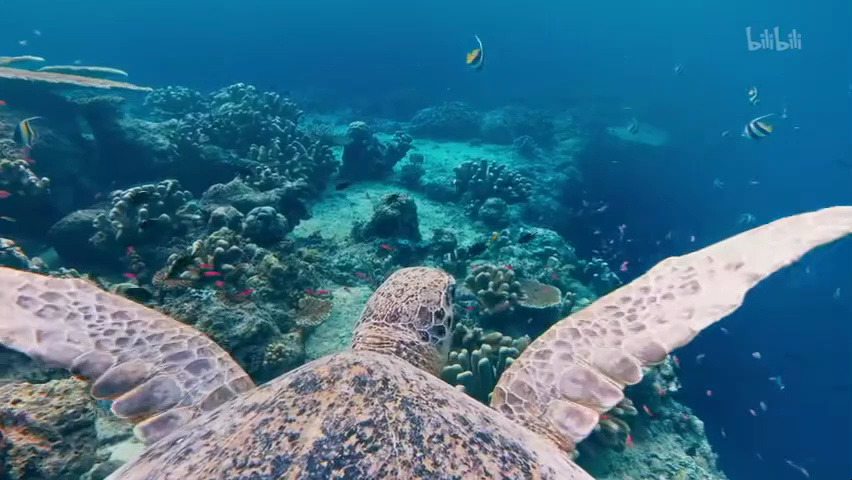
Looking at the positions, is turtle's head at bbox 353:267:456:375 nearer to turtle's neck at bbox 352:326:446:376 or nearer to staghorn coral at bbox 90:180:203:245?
turtle's neck at bbox 352:326:446:376

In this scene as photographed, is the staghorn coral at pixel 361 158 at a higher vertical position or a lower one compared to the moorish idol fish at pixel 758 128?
higher

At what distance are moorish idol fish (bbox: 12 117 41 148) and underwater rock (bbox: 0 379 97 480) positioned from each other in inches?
215

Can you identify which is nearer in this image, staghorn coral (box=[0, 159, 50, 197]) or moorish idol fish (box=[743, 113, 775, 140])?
staghorn coral (box=[0, 159, 50, 197])

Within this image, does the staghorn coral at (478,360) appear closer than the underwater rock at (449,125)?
Yes

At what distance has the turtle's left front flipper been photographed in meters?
2.36

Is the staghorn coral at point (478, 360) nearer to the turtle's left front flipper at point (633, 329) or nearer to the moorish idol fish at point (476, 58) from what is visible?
the turtle's left front flipper at point (633, 329)

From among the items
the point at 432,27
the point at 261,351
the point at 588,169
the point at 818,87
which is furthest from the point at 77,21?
the point at 818,87

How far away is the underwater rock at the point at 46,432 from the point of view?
2467mm

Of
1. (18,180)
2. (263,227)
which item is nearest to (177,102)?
(18,180)

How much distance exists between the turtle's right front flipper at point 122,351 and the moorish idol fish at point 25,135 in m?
5.50

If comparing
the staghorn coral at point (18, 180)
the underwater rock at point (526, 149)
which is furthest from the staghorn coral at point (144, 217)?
the underwater rock at point (526, 149)

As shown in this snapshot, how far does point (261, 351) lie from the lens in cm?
383

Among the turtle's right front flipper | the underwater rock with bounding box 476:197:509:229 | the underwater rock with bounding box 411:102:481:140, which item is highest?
the underwater rock with bounding box 411:102:481:140

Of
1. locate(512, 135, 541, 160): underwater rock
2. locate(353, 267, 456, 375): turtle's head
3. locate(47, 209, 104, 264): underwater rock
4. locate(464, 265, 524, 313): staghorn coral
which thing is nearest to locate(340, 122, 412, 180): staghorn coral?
locate(47, 209, 104, 264): underwater rock
